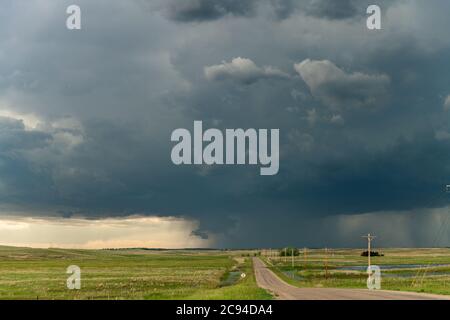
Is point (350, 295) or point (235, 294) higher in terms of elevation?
point (235, 294)

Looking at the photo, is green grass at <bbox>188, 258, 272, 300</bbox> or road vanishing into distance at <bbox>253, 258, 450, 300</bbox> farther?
road vanishing into distance at <bbox>253, 258, 450, 300</bbox>

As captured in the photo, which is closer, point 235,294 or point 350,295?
point 235,294

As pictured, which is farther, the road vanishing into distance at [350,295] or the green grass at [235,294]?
the road vanishing into distance at [350,295]
